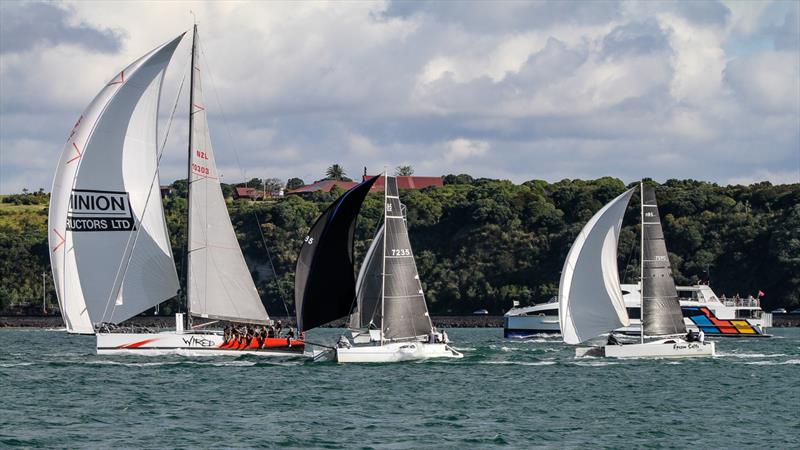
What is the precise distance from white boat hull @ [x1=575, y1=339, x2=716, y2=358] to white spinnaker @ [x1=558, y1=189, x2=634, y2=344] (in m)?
0.82

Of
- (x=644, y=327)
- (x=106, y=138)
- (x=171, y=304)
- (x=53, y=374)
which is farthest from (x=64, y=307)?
(x=171, y=304)

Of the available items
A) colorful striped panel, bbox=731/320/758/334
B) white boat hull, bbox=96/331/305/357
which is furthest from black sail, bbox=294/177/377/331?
colorful striped panel, bbox=731/320/758/334

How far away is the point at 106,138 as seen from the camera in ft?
178

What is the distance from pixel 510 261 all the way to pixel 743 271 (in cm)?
2259

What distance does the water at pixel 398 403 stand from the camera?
1406 inches

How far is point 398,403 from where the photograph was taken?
43.5m

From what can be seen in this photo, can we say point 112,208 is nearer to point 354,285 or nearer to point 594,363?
point 354,285

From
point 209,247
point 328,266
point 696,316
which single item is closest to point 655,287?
point 328,266

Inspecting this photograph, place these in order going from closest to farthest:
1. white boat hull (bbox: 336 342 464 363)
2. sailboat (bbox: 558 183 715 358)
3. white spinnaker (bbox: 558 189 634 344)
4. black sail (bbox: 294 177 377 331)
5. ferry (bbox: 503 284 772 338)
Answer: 1. white boat hull (bbox: 336 342 464 363)
2. black sail (bbox: 294 177 377 331)
3. sailboat (bbox: 558 183 715 358)
4. white spinnaker (bbox: 558 189 634 344)
5. ferry (bbox: 503 284 772 338)

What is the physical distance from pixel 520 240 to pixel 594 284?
254 feet

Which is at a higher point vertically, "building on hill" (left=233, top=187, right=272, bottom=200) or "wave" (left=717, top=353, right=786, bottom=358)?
"building on hill" (left=233, top=187, right=272, bottom=200)

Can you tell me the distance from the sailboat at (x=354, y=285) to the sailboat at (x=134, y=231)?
2.04m

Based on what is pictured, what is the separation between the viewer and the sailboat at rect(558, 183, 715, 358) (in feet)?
199

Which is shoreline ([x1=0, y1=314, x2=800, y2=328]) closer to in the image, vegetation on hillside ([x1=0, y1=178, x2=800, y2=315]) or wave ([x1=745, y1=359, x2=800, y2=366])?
vegetation on hillside ([x1=0, y1=178, x2=800, y2=315])
